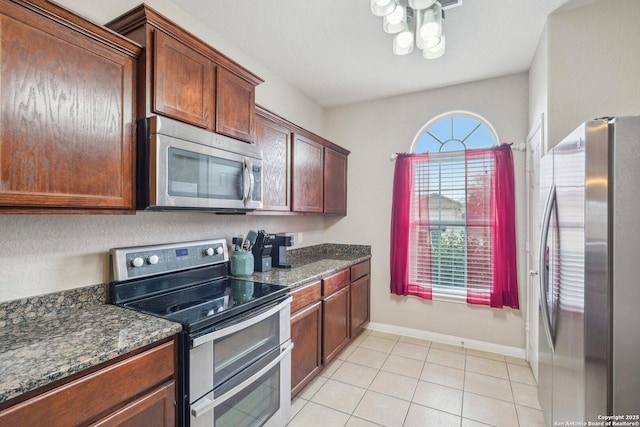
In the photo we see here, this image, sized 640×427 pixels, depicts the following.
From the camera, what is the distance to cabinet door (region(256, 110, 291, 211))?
2328mm

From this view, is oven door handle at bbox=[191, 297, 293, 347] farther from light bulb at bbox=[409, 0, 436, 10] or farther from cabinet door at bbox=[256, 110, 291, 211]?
light bulb at bbox=[409, 0, 436, 10]

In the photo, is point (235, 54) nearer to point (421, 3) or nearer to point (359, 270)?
point (421, 3)

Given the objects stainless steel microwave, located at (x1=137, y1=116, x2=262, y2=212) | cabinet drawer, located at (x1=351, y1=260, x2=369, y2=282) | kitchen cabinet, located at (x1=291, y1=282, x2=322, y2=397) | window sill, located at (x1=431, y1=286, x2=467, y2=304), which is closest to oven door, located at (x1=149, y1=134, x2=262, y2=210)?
stainless steel microwave, located at (x1=137, y1=116, x2=262, y2=212)

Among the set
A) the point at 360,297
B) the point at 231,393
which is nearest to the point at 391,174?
the point at 360,297

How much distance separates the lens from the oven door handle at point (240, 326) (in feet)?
4.30

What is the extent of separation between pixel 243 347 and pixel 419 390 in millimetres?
1518

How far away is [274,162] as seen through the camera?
2.45 m

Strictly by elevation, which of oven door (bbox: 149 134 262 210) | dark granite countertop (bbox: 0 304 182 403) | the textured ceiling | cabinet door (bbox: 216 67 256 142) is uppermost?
the textured ceiling

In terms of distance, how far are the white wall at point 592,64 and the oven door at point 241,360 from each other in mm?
2138

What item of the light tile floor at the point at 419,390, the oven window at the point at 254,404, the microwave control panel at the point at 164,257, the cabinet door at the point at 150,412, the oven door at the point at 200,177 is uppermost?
the oven door at the point at 200,177

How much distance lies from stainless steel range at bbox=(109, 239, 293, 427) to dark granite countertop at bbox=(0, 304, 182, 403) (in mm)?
116

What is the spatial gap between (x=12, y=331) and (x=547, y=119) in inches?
120

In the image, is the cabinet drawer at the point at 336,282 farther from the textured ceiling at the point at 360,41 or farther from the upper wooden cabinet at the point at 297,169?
the textured ceiling at the point at 360,41

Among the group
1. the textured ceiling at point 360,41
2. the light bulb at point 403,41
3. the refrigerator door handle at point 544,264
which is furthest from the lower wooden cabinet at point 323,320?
the textured ceiling at point 360,41
